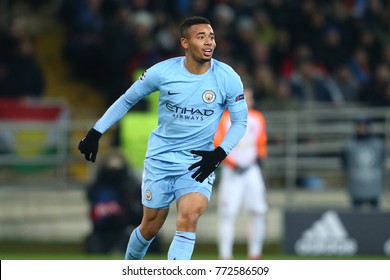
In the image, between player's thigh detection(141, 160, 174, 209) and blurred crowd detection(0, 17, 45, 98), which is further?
blurred crowd detection(0, 17, 45, 98)

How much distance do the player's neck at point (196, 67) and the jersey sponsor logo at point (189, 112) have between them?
294 millimetres

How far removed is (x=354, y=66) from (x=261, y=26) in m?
1.69

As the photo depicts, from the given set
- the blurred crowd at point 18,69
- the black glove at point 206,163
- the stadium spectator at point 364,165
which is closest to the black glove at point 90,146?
the black glove at point 206,163

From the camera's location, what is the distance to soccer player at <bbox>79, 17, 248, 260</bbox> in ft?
33.2

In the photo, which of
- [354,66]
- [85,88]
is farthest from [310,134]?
[85,88]

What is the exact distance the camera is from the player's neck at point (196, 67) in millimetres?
10211

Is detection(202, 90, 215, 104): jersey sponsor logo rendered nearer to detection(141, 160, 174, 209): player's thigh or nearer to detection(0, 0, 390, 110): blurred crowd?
detection(141, 160, 174, 209): player's thigh

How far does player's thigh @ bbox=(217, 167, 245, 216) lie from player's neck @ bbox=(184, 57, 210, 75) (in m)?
6.15

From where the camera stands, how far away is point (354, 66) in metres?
21.5

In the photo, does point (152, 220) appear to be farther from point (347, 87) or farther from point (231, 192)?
point (347, 87)

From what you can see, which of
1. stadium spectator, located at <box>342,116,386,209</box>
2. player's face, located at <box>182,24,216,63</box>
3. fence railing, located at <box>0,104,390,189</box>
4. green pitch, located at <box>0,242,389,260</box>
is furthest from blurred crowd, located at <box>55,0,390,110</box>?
player's face, located at <box>182,24,216,63</box>

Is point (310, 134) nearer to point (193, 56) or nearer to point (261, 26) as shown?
point (261, 26)

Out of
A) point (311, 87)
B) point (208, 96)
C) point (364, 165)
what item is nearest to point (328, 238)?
point (364, 165)

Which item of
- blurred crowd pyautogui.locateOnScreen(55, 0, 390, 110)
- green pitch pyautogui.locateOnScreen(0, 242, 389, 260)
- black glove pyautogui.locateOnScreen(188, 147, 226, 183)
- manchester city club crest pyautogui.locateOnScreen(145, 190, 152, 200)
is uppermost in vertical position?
blurred crowd pyautogui.locateOnScreen(55, 0, 390, 110)
